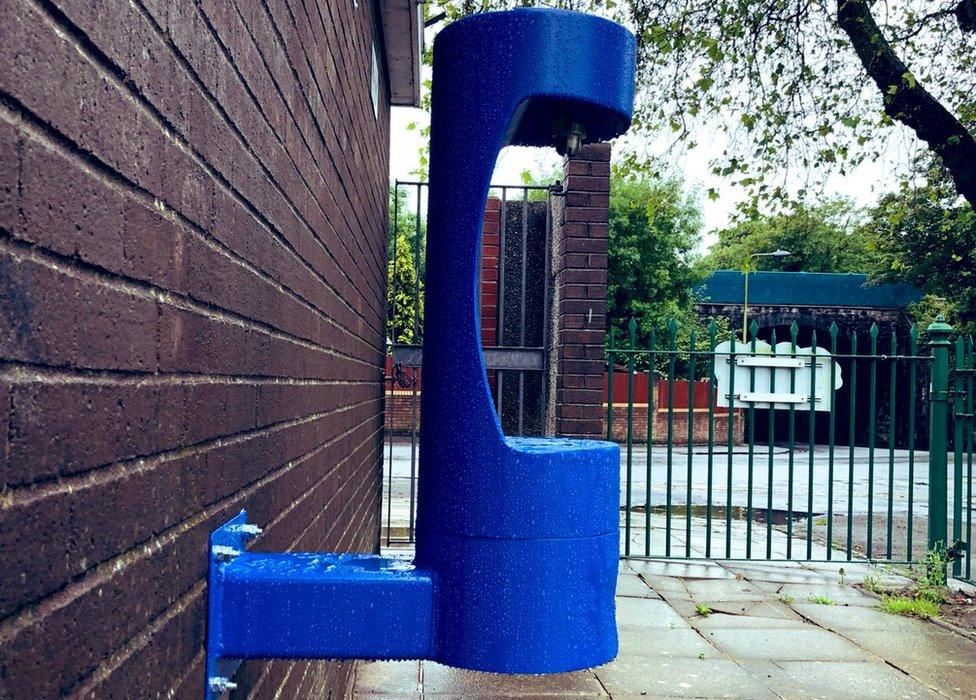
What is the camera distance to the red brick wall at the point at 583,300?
6.29 metres

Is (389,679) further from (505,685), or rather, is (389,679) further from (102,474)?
(102,474)

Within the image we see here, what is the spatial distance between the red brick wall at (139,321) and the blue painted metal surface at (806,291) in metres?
29.3

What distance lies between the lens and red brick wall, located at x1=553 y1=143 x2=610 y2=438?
247 inches

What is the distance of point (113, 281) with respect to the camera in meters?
0.87

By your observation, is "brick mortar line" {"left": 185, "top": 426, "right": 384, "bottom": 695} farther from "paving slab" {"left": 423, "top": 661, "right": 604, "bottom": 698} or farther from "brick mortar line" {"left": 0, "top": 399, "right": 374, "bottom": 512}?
"paving slab" {"left": 423, "top": 661, "right": 604, "bottom": 698}

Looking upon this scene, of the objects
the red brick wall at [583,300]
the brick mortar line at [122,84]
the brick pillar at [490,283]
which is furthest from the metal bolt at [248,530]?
the brick pillar at [490,283]

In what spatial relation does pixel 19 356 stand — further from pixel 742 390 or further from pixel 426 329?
pixel 742 390

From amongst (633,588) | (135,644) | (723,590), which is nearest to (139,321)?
(135,644)

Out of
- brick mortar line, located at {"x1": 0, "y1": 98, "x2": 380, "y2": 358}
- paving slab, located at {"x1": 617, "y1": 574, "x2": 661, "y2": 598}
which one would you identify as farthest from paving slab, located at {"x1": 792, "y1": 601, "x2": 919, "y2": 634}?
brick mortar line, located at {"x1": 0, "y1": 98, "x2": 380, "y2": 358}

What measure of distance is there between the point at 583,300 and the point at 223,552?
5163 mm

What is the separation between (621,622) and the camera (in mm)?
5391

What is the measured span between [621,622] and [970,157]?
5.08 metres

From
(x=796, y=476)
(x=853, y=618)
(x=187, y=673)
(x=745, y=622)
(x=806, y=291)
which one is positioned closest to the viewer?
(x=187, y=673)

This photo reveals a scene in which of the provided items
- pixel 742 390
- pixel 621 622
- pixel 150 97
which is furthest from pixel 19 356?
pixel 742 390
